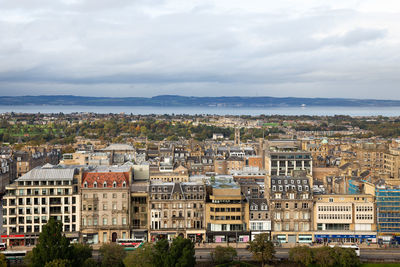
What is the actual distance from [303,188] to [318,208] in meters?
2.95

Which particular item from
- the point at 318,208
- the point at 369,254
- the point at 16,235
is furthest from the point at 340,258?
the point at 16,235

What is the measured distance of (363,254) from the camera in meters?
60.8

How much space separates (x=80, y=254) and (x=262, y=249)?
59.3 feet

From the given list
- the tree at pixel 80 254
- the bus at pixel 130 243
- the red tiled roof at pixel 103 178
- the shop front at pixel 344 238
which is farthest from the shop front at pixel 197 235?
the tree at pixel 80 254

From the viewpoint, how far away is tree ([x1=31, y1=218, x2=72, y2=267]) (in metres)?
50.0

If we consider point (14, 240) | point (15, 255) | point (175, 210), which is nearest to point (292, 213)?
point (175, 210)

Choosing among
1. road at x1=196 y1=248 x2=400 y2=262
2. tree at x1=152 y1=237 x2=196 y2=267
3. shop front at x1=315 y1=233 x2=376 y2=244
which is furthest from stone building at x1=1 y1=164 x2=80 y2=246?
shop front at x1=315 y1=233 x2=376 y2=244

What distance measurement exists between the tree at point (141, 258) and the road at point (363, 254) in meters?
8.49

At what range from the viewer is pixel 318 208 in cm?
6644

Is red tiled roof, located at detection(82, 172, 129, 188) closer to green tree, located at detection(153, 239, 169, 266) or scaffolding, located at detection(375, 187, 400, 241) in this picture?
green tree, located at detection(153, 239, 169, 266)

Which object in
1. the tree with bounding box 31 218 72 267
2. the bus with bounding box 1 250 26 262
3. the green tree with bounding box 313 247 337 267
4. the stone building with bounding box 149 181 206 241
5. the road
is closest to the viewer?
the tree with bounding box 31 218 72 267

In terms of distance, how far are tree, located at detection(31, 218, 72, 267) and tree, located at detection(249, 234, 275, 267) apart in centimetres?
1845

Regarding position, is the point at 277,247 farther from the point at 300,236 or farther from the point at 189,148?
the point at 189,148

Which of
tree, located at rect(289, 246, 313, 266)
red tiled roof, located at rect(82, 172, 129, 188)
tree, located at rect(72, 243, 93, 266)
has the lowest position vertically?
tree, located at rect(289, 246, 313, 266)
